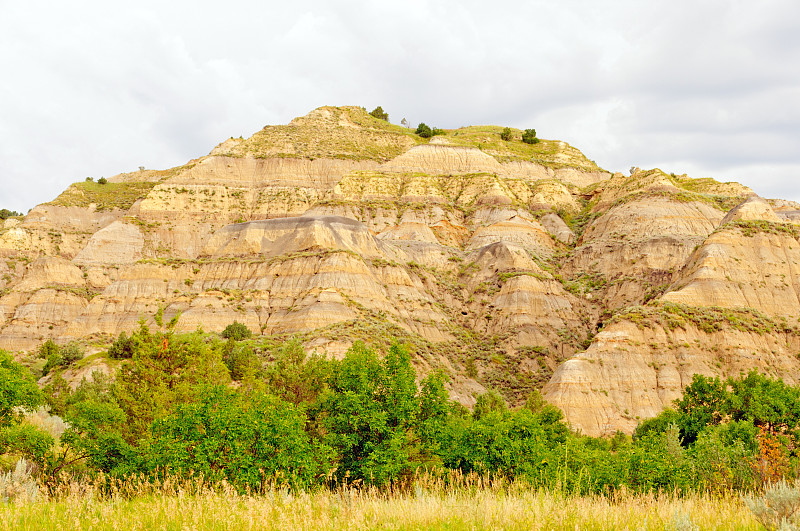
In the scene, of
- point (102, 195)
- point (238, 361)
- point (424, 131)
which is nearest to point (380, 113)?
point (424, 131)

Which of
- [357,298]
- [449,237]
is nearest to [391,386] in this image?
[357,298]

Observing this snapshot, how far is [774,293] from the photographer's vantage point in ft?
207

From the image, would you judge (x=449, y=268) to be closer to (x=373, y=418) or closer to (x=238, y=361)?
(x=238, y=361)

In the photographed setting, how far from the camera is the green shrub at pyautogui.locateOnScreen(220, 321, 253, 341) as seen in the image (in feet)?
189

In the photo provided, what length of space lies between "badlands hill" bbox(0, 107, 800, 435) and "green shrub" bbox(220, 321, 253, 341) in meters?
2.77

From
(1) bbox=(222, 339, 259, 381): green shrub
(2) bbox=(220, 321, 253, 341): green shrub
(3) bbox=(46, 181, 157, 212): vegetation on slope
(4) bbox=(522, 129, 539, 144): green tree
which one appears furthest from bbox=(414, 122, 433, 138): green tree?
(1) bbox=(222, 339, 259, 381): green shrub

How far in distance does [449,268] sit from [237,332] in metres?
30.4

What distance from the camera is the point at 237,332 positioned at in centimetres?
5816

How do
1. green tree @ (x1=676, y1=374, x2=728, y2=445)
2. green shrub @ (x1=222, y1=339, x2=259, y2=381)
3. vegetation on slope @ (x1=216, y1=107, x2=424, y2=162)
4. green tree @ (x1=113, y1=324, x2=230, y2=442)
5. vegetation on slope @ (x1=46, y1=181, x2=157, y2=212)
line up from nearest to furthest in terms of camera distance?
green tree @ (x1=113, y1=324, x2=230, y2=442)
green tree @ (x1=676, y1=374, x2=728, y2=445)
green shrub @ (x1=222, y1=339, x2=259, y2=381)
vegetation on slope @ (x1=46, y1=181, x2=157, y2=212)
vegetation on slope @ (x1=216, y1=107, x2=424, y2=162)

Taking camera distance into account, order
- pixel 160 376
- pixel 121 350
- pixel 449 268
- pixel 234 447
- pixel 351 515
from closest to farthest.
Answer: pixel 351 515, pixel 234 447, pixel 160 376, pixel 121 350, pixel 449 268

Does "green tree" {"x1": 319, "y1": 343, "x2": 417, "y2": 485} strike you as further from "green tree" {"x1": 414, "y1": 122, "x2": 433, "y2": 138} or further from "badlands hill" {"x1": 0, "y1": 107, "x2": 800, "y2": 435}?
"green tree" {"x1": 414, "y1": 122, "x2": 433, "y2": 138}

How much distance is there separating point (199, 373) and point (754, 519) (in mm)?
19770

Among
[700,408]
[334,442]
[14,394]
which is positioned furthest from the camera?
[700,408]

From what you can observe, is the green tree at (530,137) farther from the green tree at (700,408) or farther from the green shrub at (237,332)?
the green tree at (700,408)
